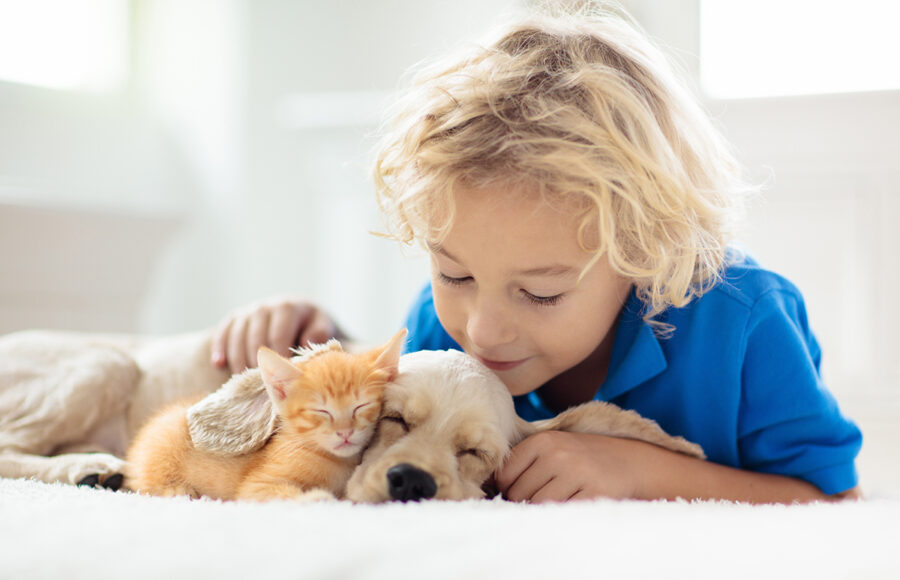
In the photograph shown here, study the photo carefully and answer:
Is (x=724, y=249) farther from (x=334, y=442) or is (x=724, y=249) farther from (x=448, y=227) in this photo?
(x=334, y=442)

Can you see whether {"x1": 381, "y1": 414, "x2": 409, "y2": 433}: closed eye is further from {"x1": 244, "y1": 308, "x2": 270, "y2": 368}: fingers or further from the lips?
{"x1": 244, "y1": 308, "x2": 270, "y2": 368}: fingers

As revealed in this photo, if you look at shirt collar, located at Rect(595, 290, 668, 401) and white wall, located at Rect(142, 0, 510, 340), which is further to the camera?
white wall, located at Rect(142, 0, 510, 340)

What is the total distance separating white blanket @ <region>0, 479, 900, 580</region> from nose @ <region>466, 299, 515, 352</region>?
1.00 feet

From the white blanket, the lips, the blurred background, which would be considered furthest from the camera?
the blurred background

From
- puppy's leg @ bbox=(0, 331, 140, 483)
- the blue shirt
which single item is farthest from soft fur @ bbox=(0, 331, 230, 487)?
the blue shirt

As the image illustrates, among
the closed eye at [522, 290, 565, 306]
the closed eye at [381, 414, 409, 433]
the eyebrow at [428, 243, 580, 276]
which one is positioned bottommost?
the closed eye at [381, 414, 409, 433]

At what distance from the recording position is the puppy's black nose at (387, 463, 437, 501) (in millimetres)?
802

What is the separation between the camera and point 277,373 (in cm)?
85

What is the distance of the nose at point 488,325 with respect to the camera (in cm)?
107

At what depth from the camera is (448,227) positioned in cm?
107

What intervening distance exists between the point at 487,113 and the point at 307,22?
249cm

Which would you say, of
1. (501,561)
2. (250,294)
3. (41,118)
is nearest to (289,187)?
(250,294)

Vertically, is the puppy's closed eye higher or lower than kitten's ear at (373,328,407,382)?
lower

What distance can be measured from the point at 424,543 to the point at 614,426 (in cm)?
42
